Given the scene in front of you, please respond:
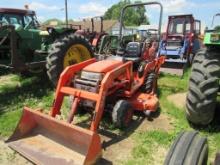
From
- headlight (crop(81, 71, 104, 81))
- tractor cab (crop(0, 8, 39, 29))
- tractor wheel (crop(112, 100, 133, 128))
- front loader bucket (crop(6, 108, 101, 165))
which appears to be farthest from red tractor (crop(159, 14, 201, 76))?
front loader bucket (crop(6, 108, 101, 165))

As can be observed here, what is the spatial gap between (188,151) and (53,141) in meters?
2.20

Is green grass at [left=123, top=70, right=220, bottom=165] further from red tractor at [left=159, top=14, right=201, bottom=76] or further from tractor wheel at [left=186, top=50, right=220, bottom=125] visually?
red tractor at [left=159, top=14, right=201, bottom=76]

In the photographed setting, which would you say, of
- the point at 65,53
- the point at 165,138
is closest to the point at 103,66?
the point at 165,138

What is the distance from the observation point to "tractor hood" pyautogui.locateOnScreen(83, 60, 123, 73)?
4953 millimetres

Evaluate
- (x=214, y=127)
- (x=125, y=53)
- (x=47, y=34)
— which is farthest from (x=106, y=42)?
(x=214, y=127)

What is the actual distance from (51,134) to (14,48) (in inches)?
115

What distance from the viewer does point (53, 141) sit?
168 inches

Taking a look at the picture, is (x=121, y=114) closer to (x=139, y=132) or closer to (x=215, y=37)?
(x=139, y=132)

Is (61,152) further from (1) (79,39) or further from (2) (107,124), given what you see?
(1) (79,39)

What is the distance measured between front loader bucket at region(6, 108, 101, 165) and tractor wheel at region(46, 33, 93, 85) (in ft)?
7.16

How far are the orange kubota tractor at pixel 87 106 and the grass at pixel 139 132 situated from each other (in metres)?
0.41

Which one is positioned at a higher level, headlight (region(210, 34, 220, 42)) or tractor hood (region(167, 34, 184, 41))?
headlight (region(210, 34, 220, 42))

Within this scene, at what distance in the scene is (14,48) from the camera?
6.61m

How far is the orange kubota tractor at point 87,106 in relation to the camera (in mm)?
3900
